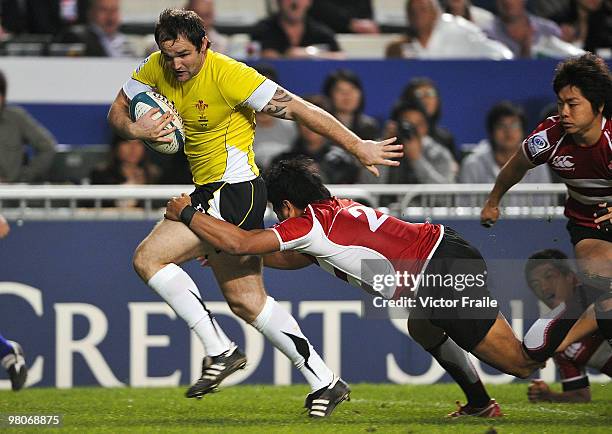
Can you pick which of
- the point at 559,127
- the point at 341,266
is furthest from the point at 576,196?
the point at 341,266

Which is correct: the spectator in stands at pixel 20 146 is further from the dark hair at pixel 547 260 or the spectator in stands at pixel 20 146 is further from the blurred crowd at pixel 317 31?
the dark hair at pixel 547 260

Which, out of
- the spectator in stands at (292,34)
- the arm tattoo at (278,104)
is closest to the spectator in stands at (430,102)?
the spectator in stands at (292,34)

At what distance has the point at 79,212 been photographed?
9.31 metres

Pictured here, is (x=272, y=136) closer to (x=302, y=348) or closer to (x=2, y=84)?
(x=2, y=84)

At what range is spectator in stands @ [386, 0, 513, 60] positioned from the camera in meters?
11.9

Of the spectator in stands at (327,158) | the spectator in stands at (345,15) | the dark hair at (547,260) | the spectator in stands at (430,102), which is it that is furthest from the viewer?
the spectator in stands at (345,15)

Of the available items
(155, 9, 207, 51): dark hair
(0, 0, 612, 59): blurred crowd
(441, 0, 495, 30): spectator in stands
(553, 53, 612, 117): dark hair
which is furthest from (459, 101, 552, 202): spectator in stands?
(155, 9, 207, 51): dark hair

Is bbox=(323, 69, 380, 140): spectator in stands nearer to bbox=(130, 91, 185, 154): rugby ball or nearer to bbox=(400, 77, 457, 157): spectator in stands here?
bbox=(400, 77, 457, 157): spectator in stands

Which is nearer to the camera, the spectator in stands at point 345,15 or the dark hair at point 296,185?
the dark hair at point 296,185

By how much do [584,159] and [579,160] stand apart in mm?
29

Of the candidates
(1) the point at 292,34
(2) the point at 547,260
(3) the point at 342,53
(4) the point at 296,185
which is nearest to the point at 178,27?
(4) the point at 296,185

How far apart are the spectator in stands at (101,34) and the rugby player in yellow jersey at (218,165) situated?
432 cm

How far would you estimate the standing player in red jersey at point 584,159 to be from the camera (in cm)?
694

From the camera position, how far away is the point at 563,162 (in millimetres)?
7180
